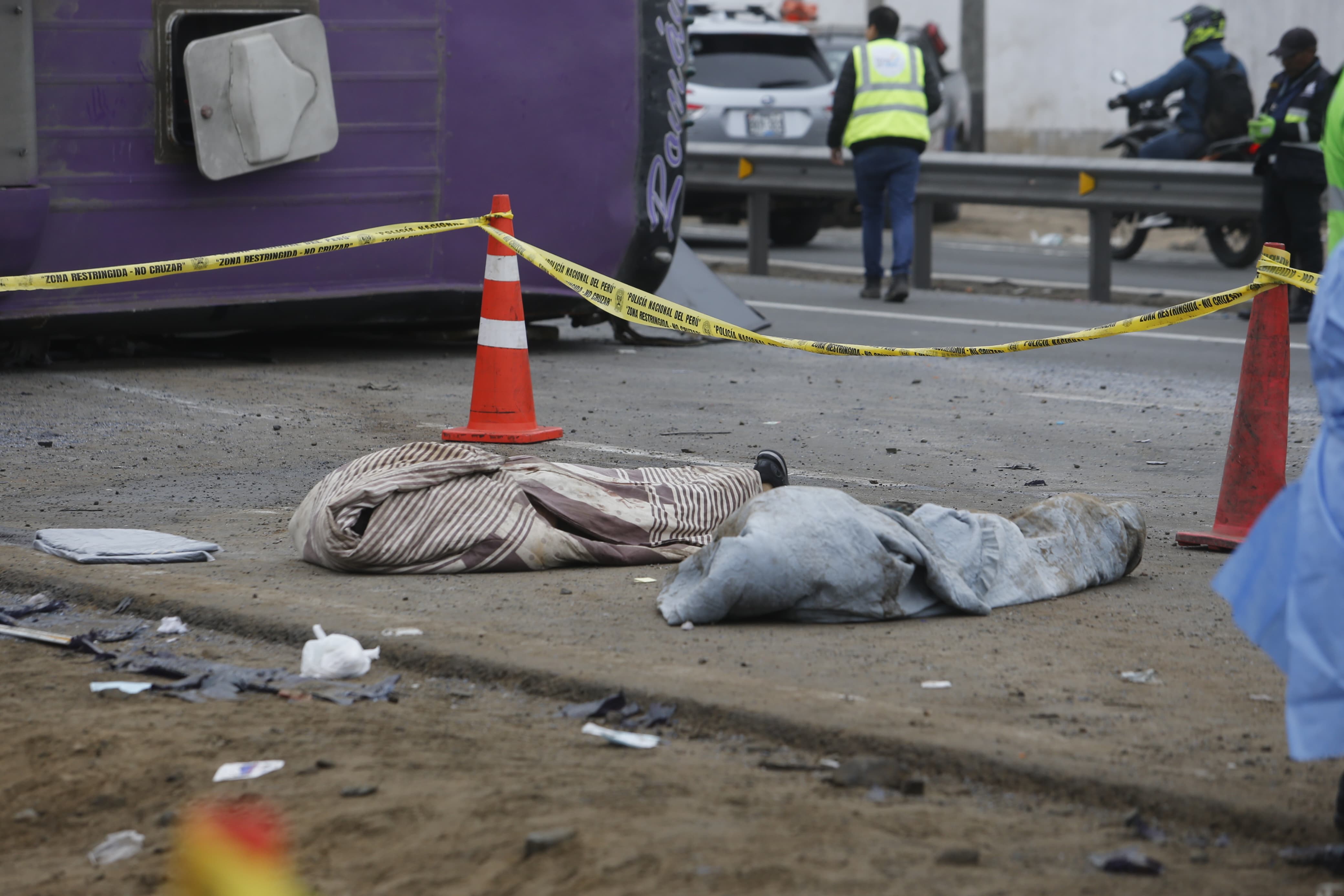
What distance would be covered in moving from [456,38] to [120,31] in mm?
1655

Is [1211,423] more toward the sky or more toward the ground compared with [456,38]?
more toward the ground

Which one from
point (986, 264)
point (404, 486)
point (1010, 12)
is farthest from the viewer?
point (1010, 12)

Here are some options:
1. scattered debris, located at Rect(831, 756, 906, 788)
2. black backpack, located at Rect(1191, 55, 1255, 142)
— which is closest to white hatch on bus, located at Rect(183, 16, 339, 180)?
scattered debris, located at Rect(831, 756, 906, 788)

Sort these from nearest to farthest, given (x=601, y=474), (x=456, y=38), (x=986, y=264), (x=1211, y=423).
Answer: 1. (x=601, y=474)
2. (x=1211, y=423)
3. (x=456, y=38)
4. (x=986, y=264)

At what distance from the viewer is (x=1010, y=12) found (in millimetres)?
27469

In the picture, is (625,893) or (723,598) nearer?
(625,893)

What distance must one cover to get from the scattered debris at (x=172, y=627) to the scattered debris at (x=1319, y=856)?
2594mm

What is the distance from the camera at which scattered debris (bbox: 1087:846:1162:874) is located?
2840mm

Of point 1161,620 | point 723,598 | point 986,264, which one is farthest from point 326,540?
point 986,264

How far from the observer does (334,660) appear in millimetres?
3928

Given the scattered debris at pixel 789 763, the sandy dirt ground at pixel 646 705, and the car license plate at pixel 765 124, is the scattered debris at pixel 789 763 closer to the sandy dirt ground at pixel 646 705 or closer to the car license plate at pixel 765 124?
the sandy dirt ground at pixel 646 705

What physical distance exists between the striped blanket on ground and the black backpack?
1162 cm

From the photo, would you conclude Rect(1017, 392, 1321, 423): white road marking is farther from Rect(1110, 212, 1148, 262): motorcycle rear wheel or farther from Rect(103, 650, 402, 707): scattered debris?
Rect(1110, 212, 1148, 262): motorcycle rear wheel

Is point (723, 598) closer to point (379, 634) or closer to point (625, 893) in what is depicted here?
point (379, 634)
